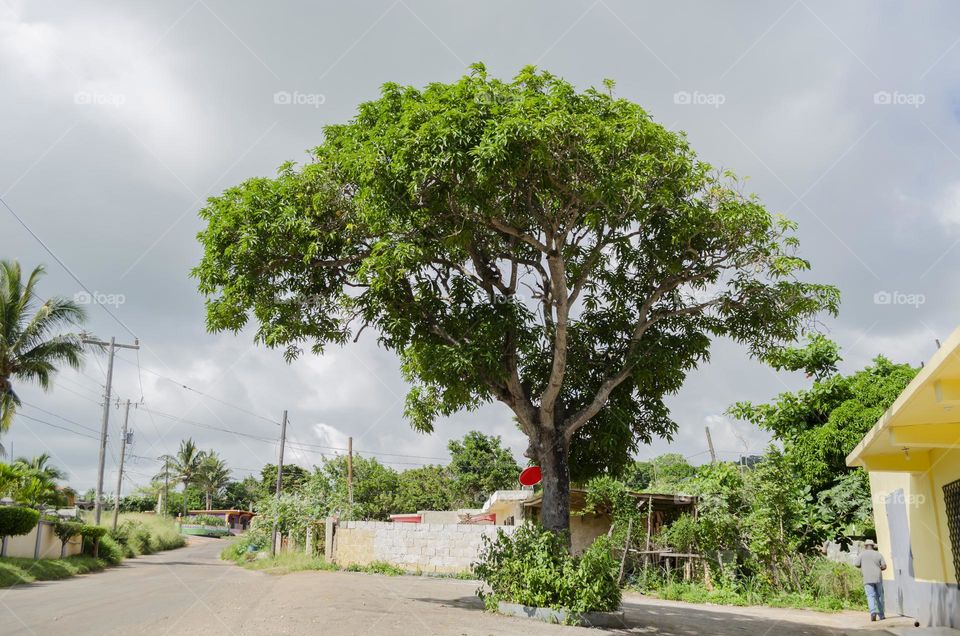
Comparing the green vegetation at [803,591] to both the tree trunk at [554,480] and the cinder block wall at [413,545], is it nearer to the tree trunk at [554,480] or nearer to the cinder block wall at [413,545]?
the cinder block wall at [413,545]

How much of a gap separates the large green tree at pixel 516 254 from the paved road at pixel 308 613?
8.63 ft

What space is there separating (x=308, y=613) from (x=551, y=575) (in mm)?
3669

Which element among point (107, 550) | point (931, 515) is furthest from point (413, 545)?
point (931, 515)

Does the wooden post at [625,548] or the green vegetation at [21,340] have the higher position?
the green vegetation at [21,340]

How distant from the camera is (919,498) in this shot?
41.6 feet

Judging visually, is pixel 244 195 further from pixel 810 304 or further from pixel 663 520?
pixel 663 520

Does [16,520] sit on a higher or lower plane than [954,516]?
lower

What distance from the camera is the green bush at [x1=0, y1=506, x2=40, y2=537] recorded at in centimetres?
2028

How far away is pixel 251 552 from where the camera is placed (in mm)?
34250

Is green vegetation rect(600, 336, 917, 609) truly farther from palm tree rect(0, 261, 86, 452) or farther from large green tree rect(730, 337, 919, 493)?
palm tree rect(0, 261, 86, 452)

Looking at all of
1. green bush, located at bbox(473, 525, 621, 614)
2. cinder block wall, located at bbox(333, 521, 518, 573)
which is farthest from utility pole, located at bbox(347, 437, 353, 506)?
green bush, located at bbox(473, 525, 621, 614)

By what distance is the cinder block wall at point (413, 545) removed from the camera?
23.5 metres

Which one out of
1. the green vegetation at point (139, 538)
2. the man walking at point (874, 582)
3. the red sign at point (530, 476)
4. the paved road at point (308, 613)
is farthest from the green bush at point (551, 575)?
the green vegetation at point (139, 538)

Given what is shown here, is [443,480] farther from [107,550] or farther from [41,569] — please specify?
[41,569]
